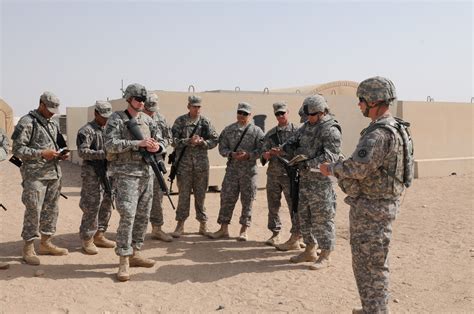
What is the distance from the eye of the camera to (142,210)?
4633 millimetres

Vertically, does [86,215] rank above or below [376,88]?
below

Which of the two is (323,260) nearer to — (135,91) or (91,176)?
(135,91)

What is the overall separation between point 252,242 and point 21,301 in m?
3.12

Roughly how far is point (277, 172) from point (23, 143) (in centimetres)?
305

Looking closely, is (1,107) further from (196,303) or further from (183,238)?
(196,303)

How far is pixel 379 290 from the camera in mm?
3246

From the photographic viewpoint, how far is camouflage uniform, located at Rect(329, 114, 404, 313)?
312cm

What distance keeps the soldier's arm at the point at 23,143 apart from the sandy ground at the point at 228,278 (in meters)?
1.24

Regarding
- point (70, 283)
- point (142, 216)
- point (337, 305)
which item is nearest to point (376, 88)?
point (337, 305)

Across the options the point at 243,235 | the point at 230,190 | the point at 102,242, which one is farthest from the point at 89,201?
the point at 243,235

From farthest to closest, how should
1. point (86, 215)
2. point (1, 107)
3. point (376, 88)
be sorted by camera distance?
point (1, 107), point (86, 215), point (376, 88)

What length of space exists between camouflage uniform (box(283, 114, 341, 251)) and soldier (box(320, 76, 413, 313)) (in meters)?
1.37

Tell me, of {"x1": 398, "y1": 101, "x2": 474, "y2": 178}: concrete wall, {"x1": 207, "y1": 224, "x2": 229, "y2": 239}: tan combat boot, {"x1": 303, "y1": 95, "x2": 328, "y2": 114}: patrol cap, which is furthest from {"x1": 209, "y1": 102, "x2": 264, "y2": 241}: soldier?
{"x1": 398, "y1": 101, "x2": 474, "y2": 178}: concrete wall

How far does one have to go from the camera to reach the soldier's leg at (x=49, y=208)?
4.96 m
